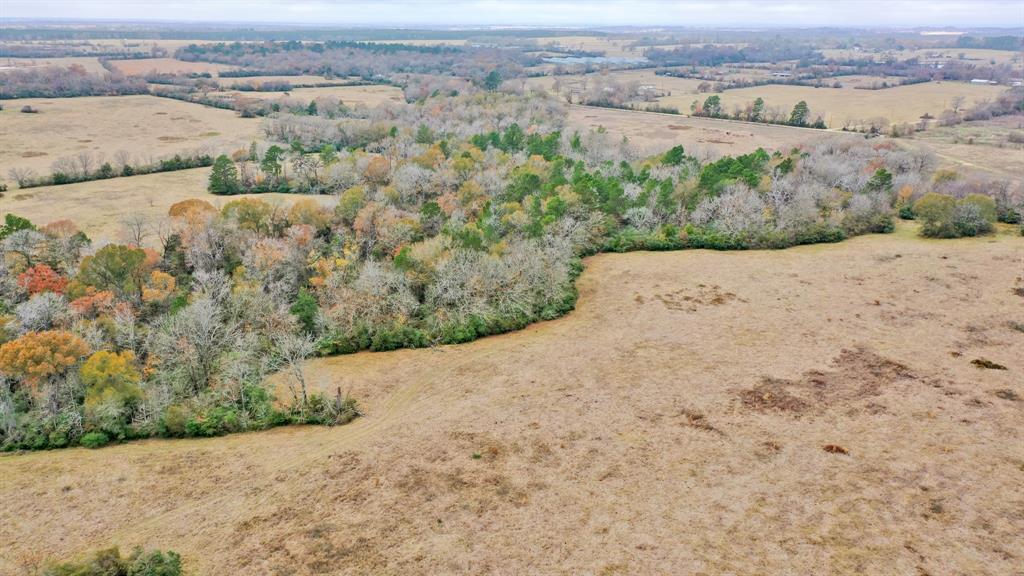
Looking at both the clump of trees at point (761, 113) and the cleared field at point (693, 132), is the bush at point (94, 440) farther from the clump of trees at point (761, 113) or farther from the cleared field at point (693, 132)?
the clump of trees at point (761, 113)

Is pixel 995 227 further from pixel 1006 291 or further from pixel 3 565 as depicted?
pixel 3 565

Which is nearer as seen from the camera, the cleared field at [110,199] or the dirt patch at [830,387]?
the dirt patch at [830,387]

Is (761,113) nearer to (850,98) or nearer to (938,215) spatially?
(850,98)

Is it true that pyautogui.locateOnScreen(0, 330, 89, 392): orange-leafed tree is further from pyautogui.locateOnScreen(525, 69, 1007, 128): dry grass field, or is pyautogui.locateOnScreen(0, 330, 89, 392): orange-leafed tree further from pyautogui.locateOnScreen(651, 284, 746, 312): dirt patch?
pyautogui.locateOnScreen(525, 69, 1007, 128): dry grass field

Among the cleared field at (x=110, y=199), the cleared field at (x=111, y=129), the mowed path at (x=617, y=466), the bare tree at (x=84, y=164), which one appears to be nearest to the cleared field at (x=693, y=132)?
the mowed path at (x=617, y=466)

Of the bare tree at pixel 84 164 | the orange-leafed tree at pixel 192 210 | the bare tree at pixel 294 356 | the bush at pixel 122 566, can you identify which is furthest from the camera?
the bare tree at pixel 84 164

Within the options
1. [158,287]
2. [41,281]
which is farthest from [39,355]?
[41,281]

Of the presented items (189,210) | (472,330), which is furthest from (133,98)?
(472,330)

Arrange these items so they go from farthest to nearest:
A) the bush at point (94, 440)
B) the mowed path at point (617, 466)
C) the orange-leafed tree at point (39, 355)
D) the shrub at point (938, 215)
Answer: the shrub at point (938, 215) → the orange-leafed tree at point (39, 355) → the bush at point (94, 440) → the mowed path at point (617, 466)
